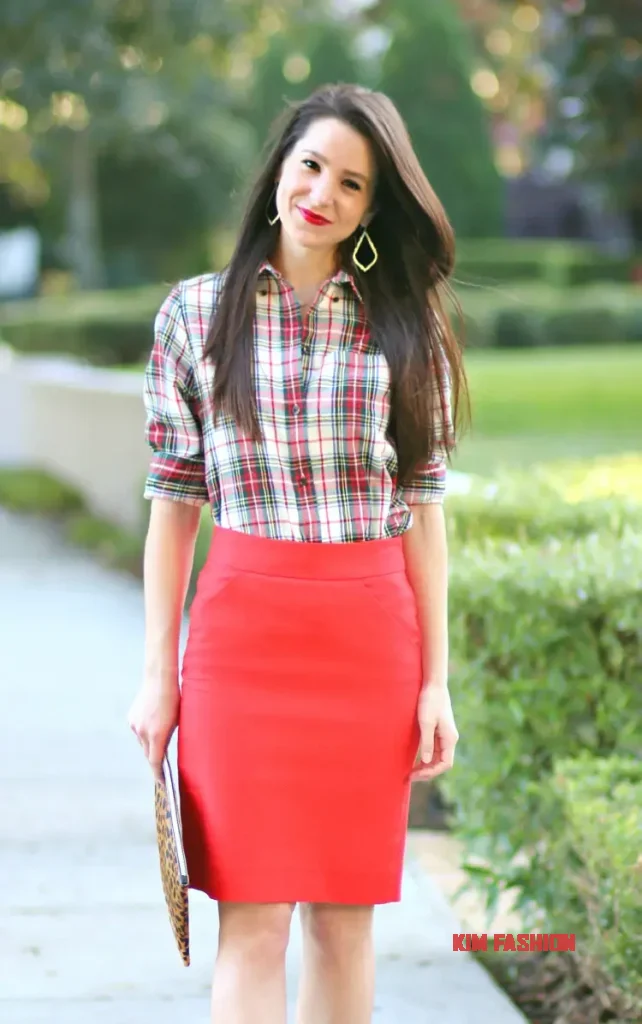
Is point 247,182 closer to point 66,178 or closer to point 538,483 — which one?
point 538,483

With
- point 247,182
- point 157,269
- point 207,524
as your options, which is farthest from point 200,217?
point 247,182

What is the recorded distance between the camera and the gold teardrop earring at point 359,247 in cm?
261

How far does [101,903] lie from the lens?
427 centimetres

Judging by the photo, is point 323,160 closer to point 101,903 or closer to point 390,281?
point 390,281

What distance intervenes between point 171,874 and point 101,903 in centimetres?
192

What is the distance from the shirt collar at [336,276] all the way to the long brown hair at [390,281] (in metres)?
0.01

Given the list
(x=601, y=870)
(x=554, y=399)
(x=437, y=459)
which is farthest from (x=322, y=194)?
(x=554, y=399)

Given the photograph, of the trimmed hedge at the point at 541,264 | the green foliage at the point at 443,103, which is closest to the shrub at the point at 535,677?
the trimmed hedge at the point at 541,264

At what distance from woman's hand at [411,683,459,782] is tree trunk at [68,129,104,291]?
27.1m

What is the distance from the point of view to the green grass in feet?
35.2

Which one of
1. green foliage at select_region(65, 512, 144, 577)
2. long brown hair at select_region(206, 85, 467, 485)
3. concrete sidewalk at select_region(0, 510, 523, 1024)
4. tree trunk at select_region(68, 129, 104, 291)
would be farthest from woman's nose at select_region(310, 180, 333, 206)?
tree trunk at select_region(68, 129, 104, 291)

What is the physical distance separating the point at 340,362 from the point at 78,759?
3.59 metres

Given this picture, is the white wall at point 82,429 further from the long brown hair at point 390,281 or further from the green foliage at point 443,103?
the green foliage at point 443,103

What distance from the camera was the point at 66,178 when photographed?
30.4m
